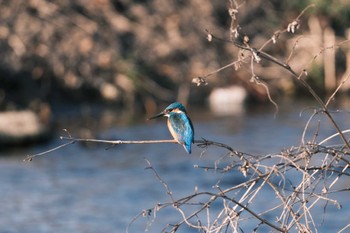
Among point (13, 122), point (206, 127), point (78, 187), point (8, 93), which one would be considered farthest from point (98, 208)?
point (8, 93)

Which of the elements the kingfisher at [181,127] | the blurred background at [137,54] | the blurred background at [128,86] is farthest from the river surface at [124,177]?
the kingfisher at [181,127]

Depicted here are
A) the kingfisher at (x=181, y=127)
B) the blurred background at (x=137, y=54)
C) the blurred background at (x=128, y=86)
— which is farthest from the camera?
the blurred background at (x=137, y=54)

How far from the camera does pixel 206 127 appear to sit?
14.5 metres

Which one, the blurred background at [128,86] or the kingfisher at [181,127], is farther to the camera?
the blurred background at [128,86]

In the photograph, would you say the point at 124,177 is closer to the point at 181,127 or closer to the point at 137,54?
the point at 137,54

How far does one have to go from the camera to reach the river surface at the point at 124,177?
10.3 metres

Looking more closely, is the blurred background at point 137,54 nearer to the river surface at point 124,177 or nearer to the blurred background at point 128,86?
the blurred background at point 128,86

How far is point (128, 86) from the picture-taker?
16.5m

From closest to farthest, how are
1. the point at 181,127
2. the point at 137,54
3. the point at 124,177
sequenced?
1. the point at 181,127
2. the point at 124,177
3. the point at 137,54

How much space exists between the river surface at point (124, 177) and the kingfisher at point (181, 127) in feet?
9.58

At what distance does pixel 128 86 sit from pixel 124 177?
14.3 ft

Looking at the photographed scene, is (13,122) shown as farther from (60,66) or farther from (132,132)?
(60,66)

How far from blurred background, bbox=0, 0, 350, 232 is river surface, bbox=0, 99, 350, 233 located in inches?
1.3

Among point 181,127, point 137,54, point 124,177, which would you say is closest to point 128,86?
point 137,54
